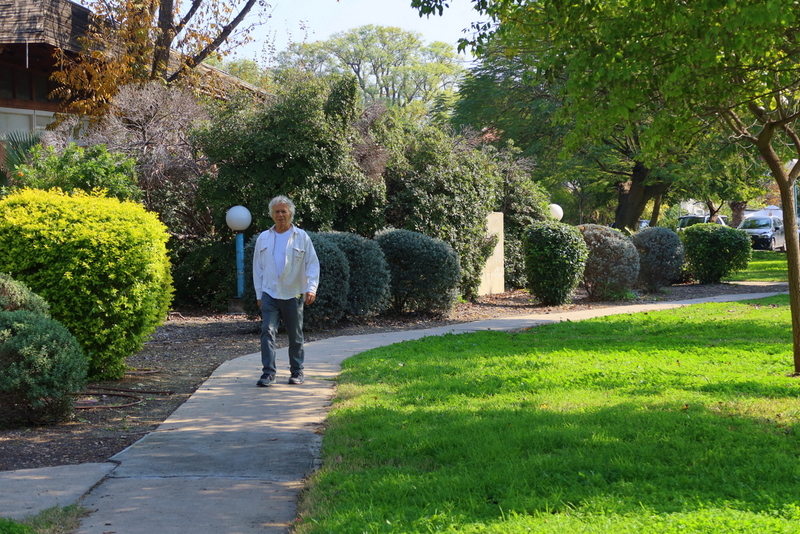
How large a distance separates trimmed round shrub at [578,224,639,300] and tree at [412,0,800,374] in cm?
776

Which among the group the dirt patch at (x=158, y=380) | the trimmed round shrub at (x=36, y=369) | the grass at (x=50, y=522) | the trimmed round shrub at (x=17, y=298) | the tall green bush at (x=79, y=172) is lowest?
the dirt patch at (x=158, y=380)

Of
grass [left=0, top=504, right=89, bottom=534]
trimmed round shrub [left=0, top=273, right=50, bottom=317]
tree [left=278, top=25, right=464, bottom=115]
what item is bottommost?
grass [left=0, top=504, right=89, bottom=534]

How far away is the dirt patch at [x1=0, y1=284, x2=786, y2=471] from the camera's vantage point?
17.7 ft

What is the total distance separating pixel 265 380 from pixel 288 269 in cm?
106

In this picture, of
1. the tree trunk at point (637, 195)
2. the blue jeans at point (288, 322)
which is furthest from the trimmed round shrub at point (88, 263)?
the tree trunk at point (637, 195)

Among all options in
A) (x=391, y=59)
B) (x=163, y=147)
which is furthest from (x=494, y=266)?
(x=391, y=59)

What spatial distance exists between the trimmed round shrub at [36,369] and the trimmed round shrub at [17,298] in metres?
0.38

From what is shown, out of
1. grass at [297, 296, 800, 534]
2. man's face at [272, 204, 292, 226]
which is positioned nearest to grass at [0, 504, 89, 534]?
grass at [297, 296, 800, 534]

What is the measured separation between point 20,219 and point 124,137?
769 cm

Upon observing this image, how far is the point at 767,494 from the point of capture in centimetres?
391

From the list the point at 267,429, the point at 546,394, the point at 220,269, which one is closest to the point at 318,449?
the point at 267,429

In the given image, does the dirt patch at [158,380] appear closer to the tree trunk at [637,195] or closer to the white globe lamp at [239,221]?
the white globe lamp at [239,221]

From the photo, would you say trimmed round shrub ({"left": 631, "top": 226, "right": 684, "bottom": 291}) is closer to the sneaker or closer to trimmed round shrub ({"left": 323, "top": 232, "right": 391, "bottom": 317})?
trimmed round shrub ({"left": 323, "top": 232, "right": 391, "bottom": 317})

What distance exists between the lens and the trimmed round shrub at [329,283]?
35.2 feet
